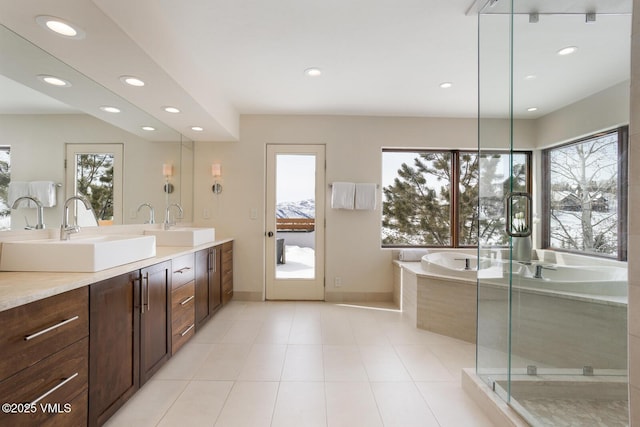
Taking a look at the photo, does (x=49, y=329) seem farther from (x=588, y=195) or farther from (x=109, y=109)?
(x=588, y=195)

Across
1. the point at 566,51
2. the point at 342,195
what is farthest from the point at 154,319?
the point at 566,51

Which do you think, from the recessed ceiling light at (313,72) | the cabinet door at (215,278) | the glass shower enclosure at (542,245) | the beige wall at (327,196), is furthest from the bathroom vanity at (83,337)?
the glass shower enclosure at (542,245)

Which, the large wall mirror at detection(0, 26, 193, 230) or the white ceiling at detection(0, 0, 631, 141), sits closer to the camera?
the white ceiling at detection(0, 0, 631, 141)

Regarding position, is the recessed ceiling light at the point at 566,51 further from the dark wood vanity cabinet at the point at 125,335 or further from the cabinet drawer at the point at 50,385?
the cabinet drawer at the point at 50,385

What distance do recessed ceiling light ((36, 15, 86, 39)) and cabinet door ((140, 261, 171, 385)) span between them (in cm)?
128

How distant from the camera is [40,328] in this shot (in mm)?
1174

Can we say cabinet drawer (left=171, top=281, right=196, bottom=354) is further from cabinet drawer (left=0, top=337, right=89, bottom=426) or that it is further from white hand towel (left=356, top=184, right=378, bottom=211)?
white hand towel (left=356, top=184, right=378, bottom=211)

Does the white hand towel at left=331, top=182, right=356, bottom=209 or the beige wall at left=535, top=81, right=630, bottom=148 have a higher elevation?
the beige wall at left=535, top=81, right=630, bottom=148

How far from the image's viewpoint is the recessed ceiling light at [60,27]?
4.74 feet

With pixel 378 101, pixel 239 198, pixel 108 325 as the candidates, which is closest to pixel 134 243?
pixel 108 325

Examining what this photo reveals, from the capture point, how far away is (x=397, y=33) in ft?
7.13

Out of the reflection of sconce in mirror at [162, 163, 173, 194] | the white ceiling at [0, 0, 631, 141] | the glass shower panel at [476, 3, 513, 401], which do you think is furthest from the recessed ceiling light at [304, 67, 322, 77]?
the reflection of sconce in mirror at [162, 163, 173, 194]

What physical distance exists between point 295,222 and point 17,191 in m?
2.66

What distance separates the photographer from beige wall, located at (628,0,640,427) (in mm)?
996
